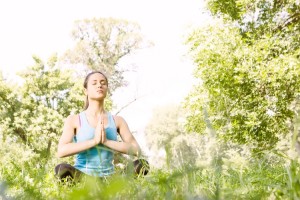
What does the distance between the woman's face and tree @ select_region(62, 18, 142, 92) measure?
98.5ft

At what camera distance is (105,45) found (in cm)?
3697

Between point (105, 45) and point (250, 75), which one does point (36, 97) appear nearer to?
point (105, 45)

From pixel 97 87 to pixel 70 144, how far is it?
43.2 inches

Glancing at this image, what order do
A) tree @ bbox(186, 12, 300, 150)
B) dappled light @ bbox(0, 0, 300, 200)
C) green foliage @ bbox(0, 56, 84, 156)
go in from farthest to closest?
green foliage @ bbox(0, 56, 84, 156) < tree @ bbox(186, 12, 300, 150) < dappled light @ bbox(0, 0, 300, 200)

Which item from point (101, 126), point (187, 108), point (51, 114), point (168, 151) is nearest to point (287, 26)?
point (187, 108)

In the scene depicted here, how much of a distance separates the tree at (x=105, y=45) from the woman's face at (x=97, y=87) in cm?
3002

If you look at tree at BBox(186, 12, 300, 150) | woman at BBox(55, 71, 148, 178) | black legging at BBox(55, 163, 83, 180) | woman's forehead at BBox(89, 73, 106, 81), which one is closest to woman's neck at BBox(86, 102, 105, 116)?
woman at BBox(55, 71, 148, 178)

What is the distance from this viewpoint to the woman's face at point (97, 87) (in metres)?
4.71

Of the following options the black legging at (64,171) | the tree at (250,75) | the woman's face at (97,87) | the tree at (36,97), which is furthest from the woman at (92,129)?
the tree at (36,97)

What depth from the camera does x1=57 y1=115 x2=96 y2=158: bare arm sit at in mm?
3475

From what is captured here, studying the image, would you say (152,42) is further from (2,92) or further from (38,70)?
(2,92)

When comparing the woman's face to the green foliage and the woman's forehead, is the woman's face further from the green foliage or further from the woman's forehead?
the green foliage

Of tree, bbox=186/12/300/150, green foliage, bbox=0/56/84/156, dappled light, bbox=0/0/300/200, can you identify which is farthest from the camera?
green foliage, bbox=0/56/84/156

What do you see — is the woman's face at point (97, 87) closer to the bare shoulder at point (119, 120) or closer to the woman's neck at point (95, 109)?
the woman's neck at point (95, 109)
